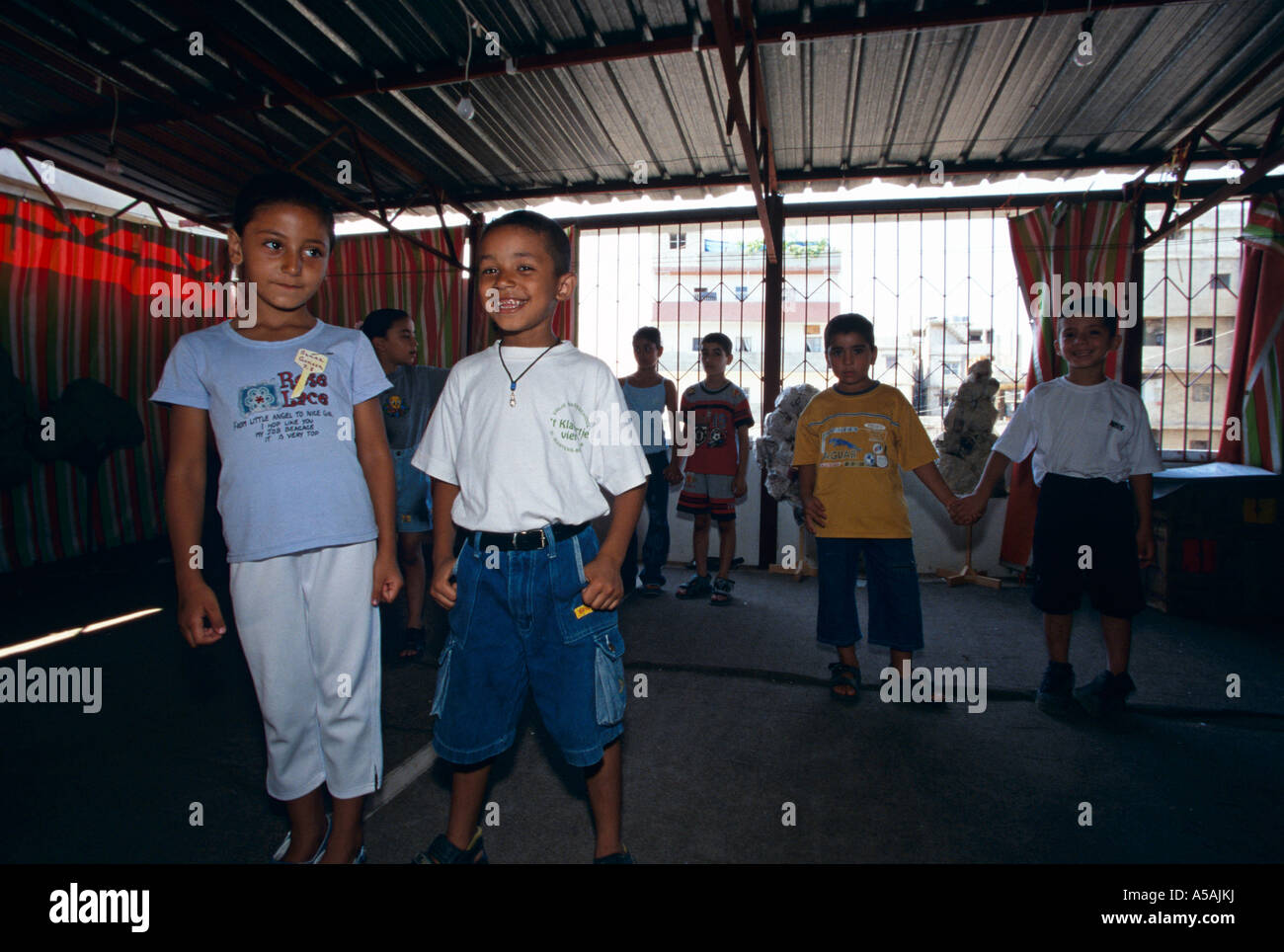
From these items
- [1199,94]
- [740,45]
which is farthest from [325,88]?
[1199,94]

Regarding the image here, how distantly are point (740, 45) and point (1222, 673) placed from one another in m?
4.50

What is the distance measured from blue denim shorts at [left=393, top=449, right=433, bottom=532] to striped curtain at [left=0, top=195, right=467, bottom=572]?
402 centimetres

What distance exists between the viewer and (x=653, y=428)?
5129 millimetres

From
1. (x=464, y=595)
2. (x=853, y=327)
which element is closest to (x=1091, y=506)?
(x=853, y=327)

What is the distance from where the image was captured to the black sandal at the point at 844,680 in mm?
3064

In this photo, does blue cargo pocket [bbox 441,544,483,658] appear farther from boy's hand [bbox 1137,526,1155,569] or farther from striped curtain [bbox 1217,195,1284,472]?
striped curtain [bbox 1217,195,1284,472]

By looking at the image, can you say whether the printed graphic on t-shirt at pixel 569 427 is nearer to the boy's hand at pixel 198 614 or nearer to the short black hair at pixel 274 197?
the short black hair at pixel 274 197

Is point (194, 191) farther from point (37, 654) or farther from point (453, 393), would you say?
point (453, 393)

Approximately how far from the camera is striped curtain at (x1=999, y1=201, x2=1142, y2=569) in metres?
5.81

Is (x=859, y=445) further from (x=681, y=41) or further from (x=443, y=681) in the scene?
(x=681, y=41)

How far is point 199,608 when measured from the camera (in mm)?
1618

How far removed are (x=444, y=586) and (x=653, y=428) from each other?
358cm

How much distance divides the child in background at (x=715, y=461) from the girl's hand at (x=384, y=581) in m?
3.52

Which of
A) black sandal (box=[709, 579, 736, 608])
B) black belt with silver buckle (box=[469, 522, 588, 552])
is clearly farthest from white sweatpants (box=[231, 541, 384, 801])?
black sandal (box=[709, 579, 736, 608])
